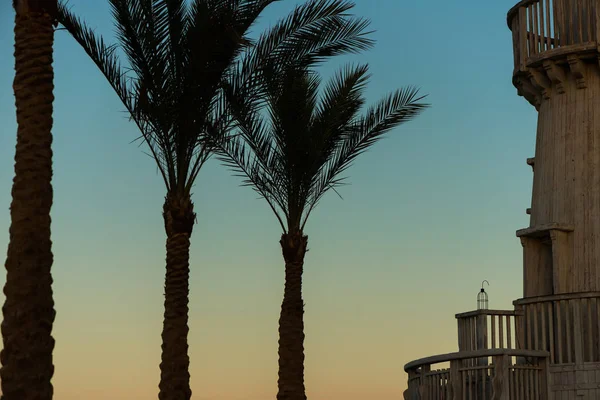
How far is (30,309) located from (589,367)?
9.07 m

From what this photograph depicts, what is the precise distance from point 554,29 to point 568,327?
5619 millimetres

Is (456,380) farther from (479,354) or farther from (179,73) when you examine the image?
(179,73)

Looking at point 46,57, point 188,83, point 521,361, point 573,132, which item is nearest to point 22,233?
point 46,57

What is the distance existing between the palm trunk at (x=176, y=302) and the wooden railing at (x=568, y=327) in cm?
624

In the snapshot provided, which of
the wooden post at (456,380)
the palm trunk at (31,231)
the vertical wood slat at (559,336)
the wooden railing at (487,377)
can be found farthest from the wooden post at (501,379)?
the palm trunk at (31,231)

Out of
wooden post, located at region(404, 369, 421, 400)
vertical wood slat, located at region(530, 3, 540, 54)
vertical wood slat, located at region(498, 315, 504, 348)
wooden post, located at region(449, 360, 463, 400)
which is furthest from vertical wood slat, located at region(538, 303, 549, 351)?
vertical wood slat, located at region(530, 3, 540, 54)

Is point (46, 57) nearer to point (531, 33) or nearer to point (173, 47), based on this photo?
point (173, 47)

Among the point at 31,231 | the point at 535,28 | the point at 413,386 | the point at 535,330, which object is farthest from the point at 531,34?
the point at 31,231

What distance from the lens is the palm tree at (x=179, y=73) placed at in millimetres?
20406

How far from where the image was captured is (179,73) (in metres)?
21.0

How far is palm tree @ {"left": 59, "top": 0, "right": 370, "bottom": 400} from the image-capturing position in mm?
20406

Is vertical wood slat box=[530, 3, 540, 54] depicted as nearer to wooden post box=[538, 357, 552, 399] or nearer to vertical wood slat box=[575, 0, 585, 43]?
vertical wood slat box=[575, 0, 585, 43]

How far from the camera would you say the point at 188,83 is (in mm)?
20938

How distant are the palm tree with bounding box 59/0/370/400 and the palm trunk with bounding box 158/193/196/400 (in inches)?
0.7
